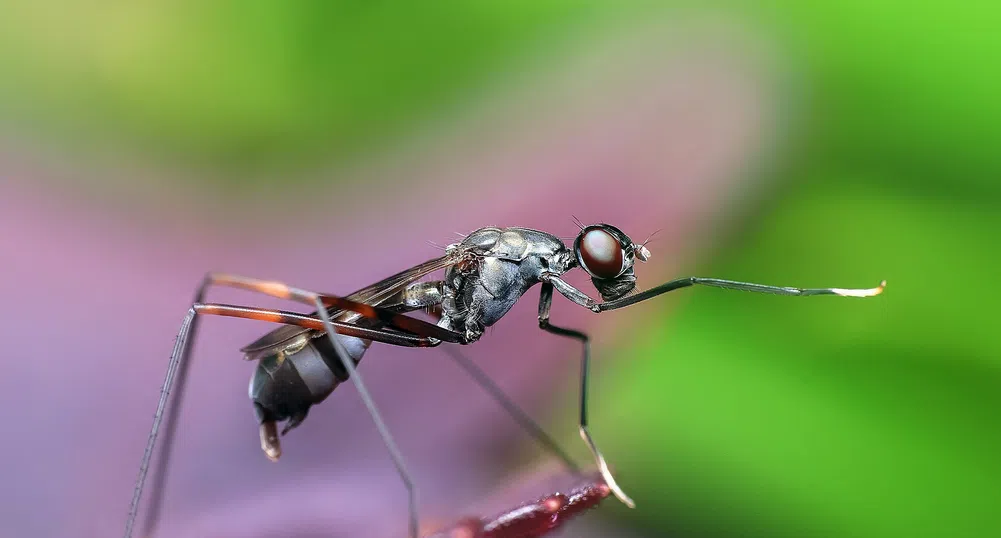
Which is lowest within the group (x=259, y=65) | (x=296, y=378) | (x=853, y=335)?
(x=853, y=335)


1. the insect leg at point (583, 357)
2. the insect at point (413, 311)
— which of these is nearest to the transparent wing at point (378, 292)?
the insect at point (413, 311)

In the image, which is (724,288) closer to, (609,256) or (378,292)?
(609,256)

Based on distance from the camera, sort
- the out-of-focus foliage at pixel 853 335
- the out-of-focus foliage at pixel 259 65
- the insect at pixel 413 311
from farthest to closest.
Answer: the out-of-focus foliage at pixel 259 65
the insect at pixel 413 311
the out-of-focus foliage at pixel 853 335

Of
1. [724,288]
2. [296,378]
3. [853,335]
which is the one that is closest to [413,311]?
[296,378]

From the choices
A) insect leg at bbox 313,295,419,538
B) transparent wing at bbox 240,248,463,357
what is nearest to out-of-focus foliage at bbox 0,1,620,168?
transparent wing at bbox 240,248,463,357

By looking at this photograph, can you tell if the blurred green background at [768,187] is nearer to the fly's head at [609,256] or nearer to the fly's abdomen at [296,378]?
the fly's head at [609,256]

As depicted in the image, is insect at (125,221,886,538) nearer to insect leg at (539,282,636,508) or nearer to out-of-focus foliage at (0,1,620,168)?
insect leg at (539,282,636,508)

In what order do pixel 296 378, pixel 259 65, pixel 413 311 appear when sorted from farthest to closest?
1. pixel 259 65
2. pixel 413 311
3. pixel 296 378
